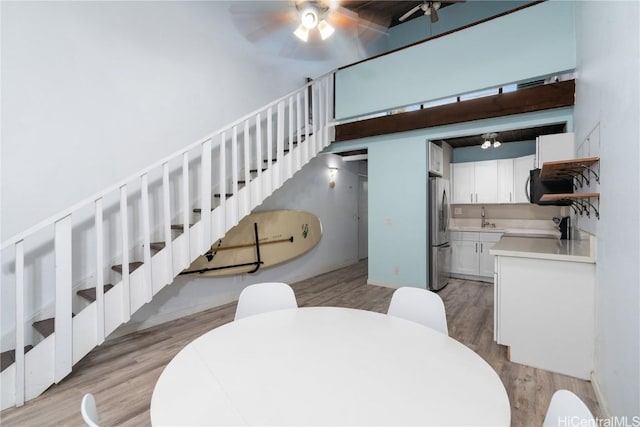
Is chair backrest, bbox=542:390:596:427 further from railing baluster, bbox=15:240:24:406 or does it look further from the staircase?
railing baluster, bbox=15:240:24:406

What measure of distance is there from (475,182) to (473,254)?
4.35 ft

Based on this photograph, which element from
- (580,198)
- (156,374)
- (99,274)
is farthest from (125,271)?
(580,198)

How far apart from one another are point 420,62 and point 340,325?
13.0 feet

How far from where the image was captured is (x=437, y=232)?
4.37 metres

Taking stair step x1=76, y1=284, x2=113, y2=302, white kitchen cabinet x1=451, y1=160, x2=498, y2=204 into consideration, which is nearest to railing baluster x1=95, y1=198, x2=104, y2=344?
stair step x1=76, y1=284, x2=113, y2=302

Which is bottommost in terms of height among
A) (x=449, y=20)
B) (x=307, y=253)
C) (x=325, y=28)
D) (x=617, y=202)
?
(x=307, y=253)

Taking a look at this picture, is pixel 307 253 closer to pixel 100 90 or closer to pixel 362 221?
pixel 362 221

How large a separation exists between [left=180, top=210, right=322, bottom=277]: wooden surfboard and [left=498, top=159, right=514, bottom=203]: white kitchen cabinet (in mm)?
3276

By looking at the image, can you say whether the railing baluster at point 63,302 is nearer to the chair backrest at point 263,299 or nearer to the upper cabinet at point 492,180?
the chair backrest at point 263,299

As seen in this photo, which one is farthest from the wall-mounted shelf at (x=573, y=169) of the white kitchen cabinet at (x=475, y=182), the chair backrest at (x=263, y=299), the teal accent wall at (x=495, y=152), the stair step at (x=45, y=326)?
the stair step at (x=45, y=326)

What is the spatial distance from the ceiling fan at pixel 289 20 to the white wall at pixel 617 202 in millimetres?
2310

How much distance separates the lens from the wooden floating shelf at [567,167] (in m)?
1.92

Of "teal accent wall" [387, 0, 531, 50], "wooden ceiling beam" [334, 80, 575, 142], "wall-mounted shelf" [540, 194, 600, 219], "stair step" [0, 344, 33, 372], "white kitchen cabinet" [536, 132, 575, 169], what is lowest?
"stair step" [0, 344, 33, 372]

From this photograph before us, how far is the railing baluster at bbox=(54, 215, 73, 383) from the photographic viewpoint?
2.10 m
